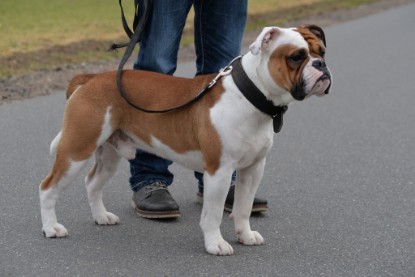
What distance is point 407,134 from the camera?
25.0 feet

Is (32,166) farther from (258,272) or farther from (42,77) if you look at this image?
(42,77)

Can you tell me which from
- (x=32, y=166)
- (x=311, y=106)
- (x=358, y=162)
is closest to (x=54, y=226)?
(x=32, y=166)

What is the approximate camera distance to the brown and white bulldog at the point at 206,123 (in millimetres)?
4203

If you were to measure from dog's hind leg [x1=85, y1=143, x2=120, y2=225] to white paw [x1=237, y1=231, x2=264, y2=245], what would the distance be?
822 mm

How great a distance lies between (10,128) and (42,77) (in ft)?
7.49

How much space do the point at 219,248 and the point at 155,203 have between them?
776mm

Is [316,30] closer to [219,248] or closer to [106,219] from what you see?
[219,248]

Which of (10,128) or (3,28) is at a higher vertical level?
(10,128)

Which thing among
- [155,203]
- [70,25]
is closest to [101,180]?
[155,203]

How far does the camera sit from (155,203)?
5109mm

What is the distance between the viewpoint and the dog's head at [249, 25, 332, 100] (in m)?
4.08

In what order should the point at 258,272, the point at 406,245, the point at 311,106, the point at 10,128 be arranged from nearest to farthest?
the point at 258,272
the point at 406,245
the point at 10,128
the point at 311,106

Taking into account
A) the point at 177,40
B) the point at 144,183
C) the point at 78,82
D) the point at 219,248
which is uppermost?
the point at 177,40

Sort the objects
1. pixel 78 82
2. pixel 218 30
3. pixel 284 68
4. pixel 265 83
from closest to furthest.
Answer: pixel 284 68 → pixel 265 83 → pixel 78 82 → pixel 218 30
